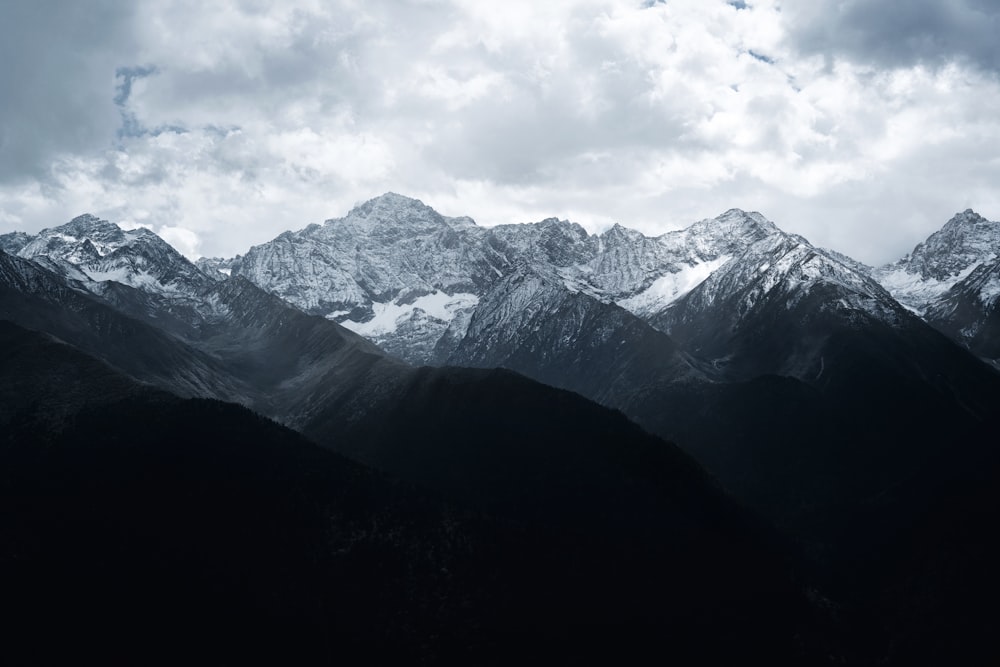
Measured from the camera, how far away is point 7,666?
174250 millimetres

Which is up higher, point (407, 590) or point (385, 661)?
point (407, 590)

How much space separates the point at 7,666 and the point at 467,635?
8769 centimetres

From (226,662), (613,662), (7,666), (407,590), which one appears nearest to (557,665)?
(613,662)

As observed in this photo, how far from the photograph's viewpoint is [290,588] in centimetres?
19850

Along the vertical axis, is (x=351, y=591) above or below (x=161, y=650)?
above

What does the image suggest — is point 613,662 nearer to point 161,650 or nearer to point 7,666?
point 161,650

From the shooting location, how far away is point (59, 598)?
191 metres

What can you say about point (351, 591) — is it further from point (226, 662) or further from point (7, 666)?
point (7, 666)

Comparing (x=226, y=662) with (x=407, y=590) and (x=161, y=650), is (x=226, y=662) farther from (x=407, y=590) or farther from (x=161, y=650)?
(x=407, y=590)

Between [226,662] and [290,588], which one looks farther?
[290,588]

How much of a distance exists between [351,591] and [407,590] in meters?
12.1

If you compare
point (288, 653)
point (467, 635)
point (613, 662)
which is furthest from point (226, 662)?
point (613, 662)

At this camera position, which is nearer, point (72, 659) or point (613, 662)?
point (72, 659)

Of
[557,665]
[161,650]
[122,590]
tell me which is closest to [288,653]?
[161,650]
